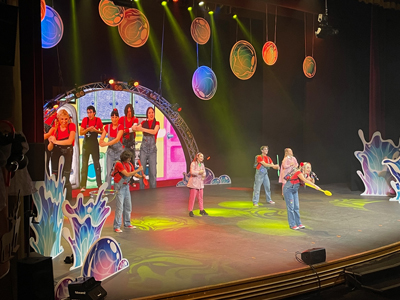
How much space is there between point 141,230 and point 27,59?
136 inches

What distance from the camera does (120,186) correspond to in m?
7.03

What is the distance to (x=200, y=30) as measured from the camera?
10.9m

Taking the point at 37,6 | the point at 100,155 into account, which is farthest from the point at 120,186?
the point at 100,155

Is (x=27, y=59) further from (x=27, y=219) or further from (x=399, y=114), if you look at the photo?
(x=399, y=114)

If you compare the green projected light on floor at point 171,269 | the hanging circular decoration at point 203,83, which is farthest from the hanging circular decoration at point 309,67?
the green projected light on floor at point 171,269

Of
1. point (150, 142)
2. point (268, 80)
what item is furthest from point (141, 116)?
point (268, 80)

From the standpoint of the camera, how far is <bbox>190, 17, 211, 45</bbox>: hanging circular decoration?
35.2 ft

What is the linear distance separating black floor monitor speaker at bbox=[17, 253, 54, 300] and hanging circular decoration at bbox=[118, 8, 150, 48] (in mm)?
6437

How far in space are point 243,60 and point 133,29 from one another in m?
2.80

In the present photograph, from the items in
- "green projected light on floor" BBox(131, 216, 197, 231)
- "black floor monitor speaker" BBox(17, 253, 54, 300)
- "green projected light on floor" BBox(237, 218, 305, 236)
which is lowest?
"green projected light on floor" BBox(237, 218, 305, 236)

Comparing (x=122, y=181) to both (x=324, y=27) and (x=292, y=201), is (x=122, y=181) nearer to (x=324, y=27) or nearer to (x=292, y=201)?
(x=292, y=201)

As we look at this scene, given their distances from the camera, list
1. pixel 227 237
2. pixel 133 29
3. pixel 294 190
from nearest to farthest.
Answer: pixel 227 237 → pixel 294 190 → pixel 133 29

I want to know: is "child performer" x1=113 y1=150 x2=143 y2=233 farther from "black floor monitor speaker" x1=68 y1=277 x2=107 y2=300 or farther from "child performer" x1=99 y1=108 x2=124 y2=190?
"child performer" x1=99 y1=108 x2=124 y2=190

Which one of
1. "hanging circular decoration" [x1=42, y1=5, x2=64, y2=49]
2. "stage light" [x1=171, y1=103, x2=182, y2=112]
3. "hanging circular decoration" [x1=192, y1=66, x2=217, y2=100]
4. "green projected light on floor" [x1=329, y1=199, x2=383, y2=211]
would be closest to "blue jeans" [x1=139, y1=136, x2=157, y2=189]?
"stage light" [x1=171, y1=103, x2=182, y2=112]
